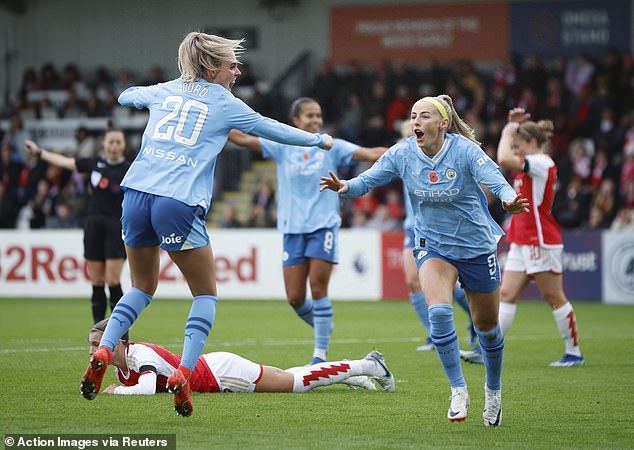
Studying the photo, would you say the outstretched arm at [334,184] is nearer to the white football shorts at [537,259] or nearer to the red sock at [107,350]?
the red sock at [107,350]

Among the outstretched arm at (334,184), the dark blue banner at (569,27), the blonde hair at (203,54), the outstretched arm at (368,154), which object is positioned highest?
the dark blue banner at (569,27)

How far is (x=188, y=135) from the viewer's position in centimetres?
709

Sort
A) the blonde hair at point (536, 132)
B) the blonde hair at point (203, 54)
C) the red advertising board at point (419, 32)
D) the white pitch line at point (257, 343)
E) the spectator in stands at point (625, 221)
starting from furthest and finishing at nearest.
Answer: the red advertising board at point (419, 32) → the spectator in stands at point (625, 221) → the white pitch line at point (257, 343) → the blonde hair at point (536, 132) → the blonde hair at point (203, 54)

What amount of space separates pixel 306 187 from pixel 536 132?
2235mm

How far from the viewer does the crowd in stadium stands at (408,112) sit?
2134cm

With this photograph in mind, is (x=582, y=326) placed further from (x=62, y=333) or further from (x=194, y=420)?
(x=194, y=420)

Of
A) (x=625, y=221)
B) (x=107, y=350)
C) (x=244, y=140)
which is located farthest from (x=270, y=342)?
(x=625, y=221)

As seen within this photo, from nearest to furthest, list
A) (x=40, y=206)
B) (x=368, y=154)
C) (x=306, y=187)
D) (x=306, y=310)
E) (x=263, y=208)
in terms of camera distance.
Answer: (x=368, y=154) → (x=306, y=187) → (x=306, y=310) → (x=263, y=208) → (x=40, y=206)

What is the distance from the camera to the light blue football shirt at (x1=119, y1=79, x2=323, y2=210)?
7.00m

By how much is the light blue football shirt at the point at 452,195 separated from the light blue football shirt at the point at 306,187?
3.13 metres

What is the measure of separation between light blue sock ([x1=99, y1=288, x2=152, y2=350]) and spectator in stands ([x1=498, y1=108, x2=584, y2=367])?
4.59 meters

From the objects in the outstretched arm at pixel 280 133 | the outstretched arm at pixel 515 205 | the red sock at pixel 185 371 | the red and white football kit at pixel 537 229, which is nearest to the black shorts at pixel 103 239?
the red and white football kit at pixel 537 229

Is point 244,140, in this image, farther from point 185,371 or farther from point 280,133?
point 185,371

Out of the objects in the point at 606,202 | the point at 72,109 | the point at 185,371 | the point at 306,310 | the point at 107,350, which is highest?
the point at 72,109
